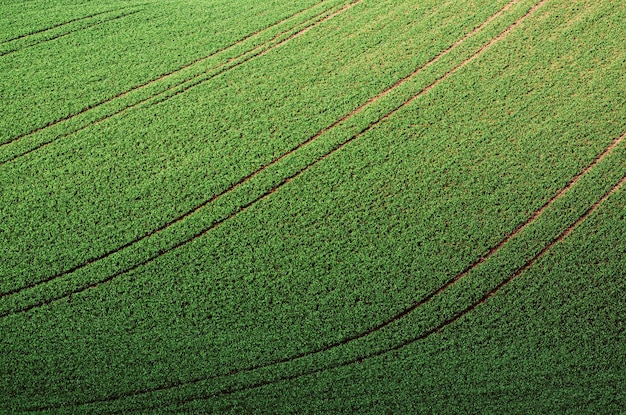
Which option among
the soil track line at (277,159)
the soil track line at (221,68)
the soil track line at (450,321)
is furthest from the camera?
the soil track line at (221,68)

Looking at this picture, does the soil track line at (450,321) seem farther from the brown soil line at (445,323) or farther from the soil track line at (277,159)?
the soil track line at (277,159)

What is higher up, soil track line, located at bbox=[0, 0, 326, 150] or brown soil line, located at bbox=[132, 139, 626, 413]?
soil track line, located at bbox=[0, 0, 326, 150]

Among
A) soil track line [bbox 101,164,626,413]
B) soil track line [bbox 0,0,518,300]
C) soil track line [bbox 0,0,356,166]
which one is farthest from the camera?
soil track line [bbox 0,0,356,166]

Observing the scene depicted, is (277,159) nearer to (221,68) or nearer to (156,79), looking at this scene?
(221,68)

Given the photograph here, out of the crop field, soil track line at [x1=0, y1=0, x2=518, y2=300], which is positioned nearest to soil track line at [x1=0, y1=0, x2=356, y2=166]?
the crop field

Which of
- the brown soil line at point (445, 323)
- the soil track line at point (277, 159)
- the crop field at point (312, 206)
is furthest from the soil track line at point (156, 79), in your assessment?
the brown soil line at point (445, 323)

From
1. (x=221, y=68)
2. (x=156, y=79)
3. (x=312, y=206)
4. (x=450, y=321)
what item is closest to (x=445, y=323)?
(x=450, y=321)

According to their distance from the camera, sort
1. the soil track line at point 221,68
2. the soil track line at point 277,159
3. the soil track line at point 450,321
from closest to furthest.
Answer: the soil track line at point 450,321 → the soil track line at point 277,159 → the soil track line at point 221,68

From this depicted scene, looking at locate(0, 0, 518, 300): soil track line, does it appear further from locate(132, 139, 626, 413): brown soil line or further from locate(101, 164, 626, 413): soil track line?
locate(132, 139, 626, 413): brown soil line
